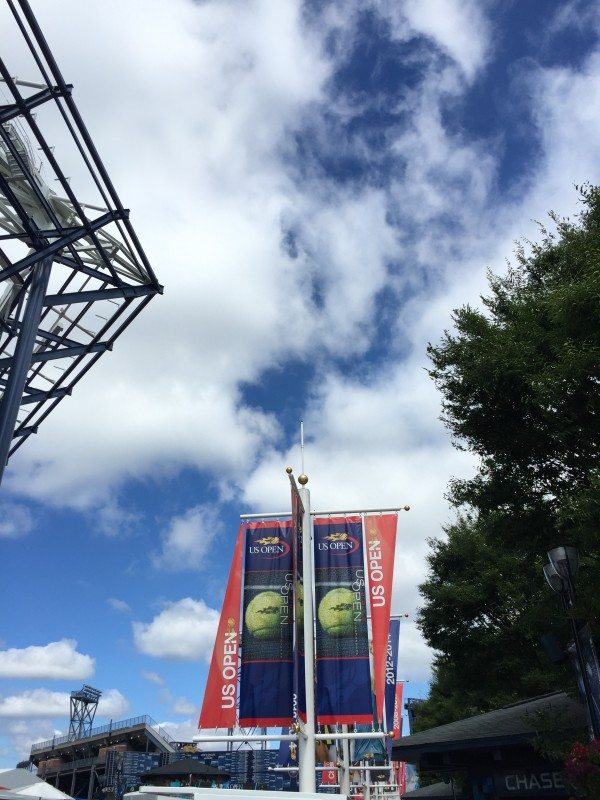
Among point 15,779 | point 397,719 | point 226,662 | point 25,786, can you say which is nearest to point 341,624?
point 226,662

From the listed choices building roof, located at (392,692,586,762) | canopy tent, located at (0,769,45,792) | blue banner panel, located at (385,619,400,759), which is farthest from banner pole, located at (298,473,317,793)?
blue banner panel, located at (385,619,400,759)

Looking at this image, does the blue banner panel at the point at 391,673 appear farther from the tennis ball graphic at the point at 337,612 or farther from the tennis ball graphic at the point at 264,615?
the tennis ball graphic at the point at 264,615

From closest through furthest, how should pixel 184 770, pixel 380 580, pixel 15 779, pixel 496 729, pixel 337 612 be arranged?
pixel 496 729, pixel 337 612, pixel 380 580, pixel 15 779, pixel 184 770

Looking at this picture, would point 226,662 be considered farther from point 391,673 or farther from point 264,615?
point 391,673

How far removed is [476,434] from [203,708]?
8.10 metres

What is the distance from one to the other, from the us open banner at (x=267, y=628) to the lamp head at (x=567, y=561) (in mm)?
6201

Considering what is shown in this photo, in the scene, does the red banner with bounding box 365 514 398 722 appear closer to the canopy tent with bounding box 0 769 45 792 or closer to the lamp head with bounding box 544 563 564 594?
the lamp head with bounding box 544 563 564 594

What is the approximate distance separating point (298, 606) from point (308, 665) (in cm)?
122

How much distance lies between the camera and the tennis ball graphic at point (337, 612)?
1360cm

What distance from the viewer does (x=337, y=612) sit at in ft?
45.2

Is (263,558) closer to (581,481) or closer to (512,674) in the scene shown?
(581,481)

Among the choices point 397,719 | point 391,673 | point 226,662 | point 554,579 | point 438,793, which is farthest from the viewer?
point 397,719

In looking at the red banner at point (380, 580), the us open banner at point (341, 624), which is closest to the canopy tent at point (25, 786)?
the us open banner at point (341, 624)

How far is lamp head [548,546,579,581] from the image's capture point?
30.5 feet
